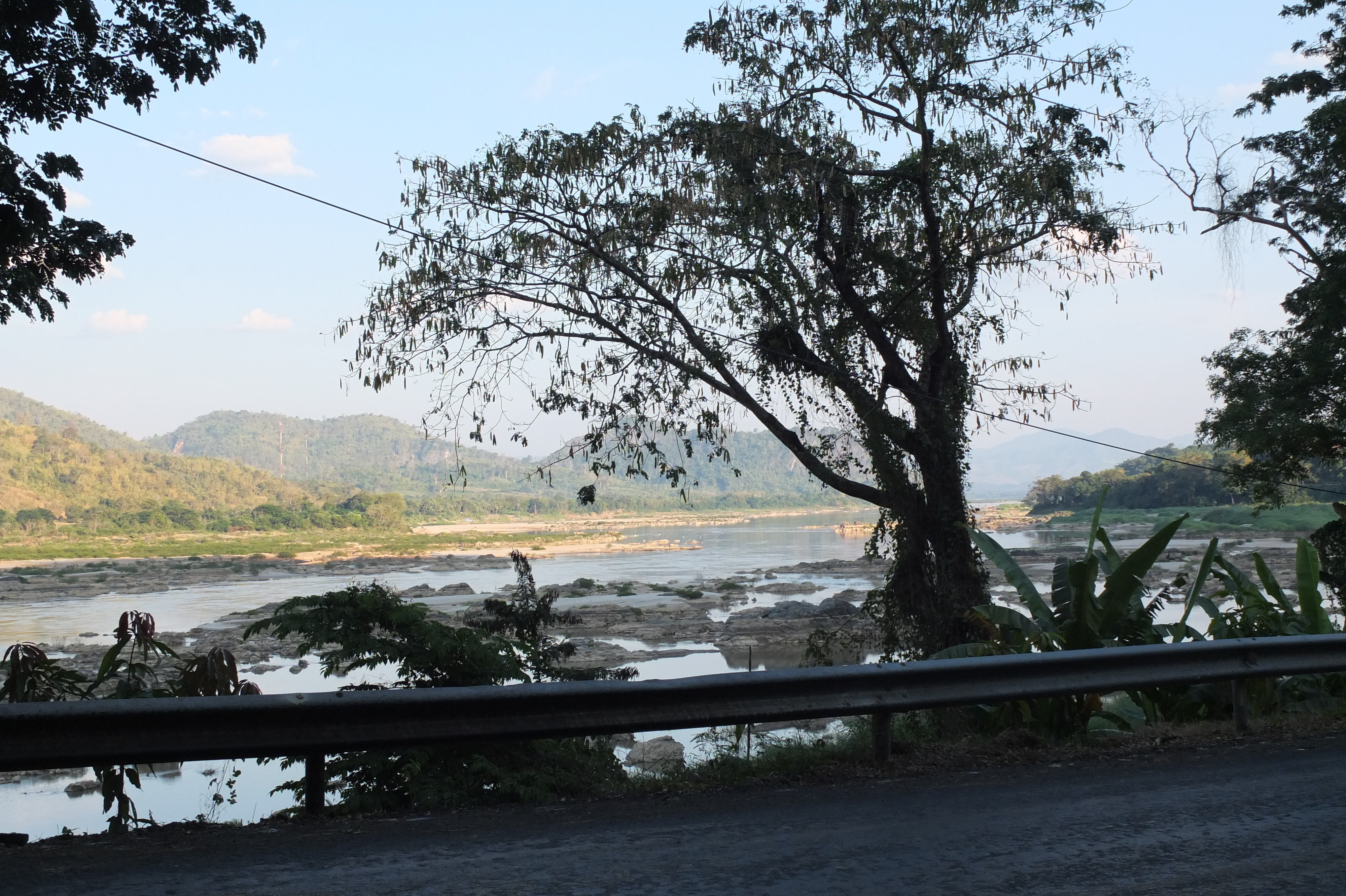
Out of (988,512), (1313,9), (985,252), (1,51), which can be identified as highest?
(1313,9)

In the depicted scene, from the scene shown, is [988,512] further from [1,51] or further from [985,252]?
[1,51]

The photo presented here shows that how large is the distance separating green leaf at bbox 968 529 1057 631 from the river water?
9.97 feet

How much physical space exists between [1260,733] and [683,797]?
11.5 ft

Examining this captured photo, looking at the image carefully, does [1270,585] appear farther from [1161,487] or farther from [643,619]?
[1161,487]

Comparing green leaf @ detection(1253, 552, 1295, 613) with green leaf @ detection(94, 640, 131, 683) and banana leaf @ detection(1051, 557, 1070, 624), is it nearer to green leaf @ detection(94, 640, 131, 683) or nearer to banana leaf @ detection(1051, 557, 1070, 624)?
banana leaf @ detection(1051, 557, 1070, 624)

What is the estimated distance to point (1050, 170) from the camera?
10.9 meters

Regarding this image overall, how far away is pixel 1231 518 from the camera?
59719 mm

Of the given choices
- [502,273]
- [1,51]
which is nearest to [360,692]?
[1,51]

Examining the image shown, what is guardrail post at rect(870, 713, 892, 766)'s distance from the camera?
5344mm

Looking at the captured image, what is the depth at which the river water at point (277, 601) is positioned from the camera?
38.4ft

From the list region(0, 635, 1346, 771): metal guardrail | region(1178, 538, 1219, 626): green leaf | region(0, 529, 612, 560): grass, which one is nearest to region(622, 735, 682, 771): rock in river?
region(1178, 538, 1219, 626): green leaf

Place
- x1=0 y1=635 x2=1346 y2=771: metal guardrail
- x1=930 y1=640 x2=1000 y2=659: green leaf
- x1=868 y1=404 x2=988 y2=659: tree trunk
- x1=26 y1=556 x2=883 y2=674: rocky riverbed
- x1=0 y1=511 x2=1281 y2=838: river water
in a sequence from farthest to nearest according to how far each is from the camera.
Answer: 1. x1=26 y1=556 x2=883 y2=674: rocky riverbed
2. x1=0 y1=511 x2=1281 y2=838: river water
3. x1=868 y1=404 x2=988 y2=659: tree trunk
4. x1=930 y1=640 x2=1000 y2=659: green leaf
5. x1=0 y1=635 x2=1346 y2=771: metal guardrail

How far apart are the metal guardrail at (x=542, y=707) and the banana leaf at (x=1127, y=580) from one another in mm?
1720

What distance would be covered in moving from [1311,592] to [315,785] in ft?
24.8
